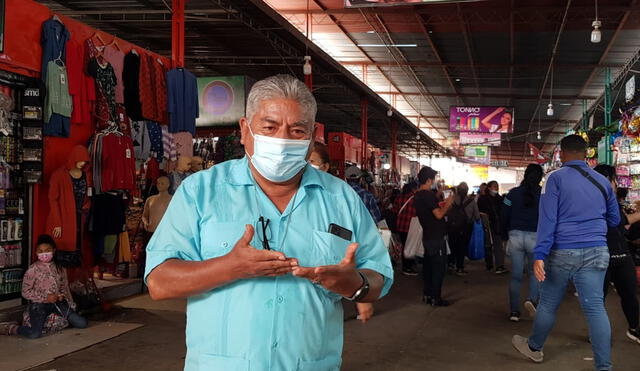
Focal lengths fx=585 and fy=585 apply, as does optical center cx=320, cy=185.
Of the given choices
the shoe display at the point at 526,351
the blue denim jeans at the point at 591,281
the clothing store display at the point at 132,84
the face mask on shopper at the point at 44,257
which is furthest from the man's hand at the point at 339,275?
the clothing store display at the point at 132,84

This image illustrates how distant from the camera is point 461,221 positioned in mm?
9664

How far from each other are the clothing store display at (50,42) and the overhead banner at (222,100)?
4.72 metres

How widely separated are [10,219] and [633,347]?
636 centimetres

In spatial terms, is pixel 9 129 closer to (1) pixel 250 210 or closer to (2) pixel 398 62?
(1) pixel 250 210

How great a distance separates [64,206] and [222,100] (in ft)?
17.9

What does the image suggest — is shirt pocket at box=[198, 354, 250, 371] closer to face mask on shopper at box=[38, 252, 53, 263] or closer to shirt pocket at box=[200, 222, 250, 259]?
shirt pocket at box=[200, 222, 250, 259]

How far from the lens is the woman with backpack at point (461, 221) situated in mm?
9672

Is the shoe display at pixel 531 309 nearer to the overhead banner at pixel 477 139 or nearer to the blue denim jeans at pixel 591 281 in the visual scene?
the blue denim jeans at pixel 591 281

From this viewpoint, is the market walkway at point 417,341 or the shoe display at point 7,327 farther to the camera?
the shoe display at point 7,327

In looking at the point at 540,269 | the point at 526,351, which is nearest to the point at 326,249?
the point at 540,269

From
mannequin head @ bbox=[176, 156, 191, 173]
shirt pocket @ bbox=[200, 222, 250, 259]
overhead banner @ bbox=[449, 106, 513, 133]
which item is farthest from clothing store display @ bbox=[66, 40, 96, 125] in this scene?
overhead banner @ bbox=[449, 106, 513, 133]

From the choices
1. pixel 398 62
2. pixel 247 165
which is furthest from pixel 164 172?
pixel 398 62

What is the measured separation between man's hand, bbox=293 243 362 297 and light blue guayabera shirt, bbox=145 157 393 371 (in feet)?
0.32

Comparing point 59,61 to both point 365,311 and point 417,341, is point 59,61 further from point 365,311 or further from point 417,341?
point 365,311
